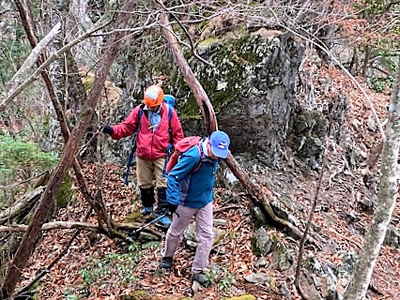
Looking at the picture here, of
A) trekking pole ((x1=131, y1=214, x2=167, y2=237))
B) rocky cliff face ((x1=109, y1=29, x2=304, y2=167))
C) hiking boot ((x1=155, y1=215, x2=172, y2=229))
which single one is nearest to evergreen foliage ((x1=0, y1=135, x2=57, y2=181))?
trekking pole ((x1=131, y1=214, x2=167, y2=237))

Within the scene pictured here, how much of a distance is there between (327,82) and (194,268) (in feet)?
24.5

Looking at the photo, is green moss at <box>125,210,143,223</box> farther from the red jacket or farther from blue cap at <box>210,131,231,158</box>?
blue cap at <box>210,131,231,158</box>

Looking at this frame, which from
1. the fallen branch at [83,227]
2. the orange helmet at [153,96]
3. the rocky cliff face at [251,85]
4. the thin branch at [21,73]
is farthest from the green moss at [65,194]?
the thin branch at [21,73]

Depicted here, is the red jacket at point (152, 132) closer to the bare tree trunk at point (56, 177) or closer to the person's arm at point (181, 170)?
the bare tree trunk at point (56, 177)

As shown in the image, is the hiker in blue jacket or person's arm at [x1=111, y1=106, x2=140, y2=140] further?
person's arm at [x1=111, y1=106, x2=140, y2=140]

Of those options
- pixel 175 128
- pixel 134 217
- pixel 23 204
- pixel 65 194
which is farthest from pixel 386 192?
pixel 65 194

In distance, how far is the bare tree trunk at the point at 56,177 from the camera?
5.69m

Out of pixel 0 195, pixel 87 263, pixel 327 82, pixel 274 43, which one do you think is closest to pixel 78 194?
pixel 0 195

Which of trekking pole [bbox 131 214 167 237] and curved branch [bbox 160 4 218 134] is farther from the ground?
curved branch [bbox 160 4 218 134]

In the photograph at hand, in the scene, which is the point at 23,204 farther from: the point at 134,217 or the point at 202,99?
the point at 202,99

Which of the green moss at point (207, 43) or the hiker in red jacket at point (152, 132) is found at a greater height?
the green moss at point (207, 43)

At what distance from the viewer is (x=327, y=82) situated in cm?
1188

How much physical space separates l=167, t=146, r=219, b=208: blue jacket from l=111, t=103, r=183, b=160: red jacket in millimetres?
1219

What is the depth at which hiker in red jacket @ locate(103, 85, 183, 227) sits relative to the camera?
6.46 meters
